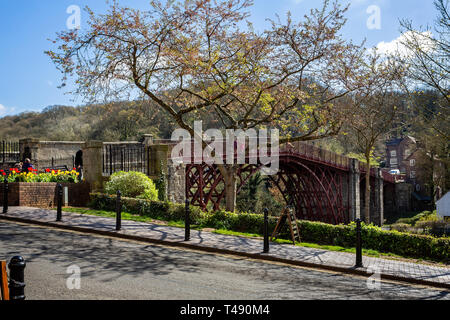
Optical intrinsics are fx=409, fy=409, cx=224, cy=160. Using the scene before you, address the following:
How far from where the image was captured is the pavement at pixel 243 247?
9.50 metres

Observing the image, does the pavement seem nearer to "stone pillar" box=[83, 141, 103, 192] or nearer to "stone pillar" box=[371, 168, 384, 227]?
"stone pillar" box=[83, 141, 103, 192]

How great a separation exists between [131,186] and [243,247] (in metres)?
7.38

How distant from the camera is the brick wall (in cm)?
1498

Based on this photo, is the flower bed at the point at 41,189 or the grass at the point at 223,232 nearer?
the grass at the point at 223,232

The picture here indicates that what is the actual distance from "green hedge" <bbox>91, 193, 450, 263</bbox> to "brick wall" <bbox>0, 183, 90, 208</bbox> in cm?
63

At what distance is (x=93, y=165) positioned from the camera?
1761cm

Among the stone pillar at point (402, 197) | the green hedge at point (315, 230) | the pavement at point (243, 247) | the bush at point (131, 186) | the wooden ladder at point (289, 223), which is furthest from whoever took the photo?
the stone pillar at point (402, 197)

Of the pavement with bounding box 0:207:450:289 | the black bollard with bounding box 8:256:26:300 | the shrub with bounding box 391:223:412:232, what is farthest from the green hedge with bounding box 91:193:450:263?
the shrub with bounding box 391:223:412:232

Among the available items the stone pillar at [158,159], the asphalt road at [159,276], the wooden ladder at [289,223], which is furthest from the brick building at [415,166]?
the asphalt road at [159,276]

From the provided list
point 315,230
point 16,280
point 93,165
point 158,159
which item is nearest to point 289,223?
point 315,230

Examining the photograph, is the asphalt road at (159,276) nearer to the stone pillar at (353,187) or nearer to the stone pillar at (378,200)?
the stone pillar at (353,187)

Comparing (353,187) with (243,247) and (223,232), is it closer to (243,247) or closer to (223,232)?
(223,232)

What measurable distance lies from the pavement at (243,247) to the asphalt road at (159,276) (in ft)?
1.93
